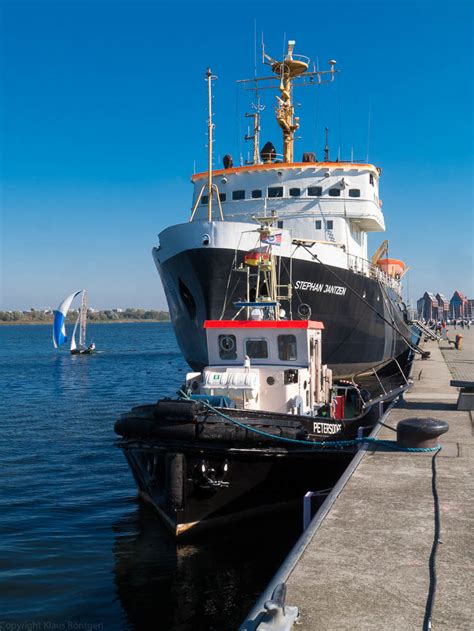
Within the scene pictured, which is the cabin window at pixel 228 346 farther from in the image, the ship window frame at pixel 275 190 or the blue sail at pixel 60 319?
the blue sail at pixel 60 319

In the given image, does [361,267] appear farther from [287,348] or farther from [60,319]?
[60,319]

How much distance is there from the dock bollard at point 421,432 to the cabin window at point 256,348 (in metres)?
4.69

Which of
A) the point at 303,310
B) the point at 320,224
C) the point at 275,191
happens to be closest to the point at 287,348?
the point at 303,310

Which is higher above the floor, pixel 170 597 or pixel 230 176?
pixel 230 176

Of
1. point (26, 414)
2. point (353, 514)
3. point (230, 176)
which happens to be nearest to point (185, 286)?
point (230, 176)

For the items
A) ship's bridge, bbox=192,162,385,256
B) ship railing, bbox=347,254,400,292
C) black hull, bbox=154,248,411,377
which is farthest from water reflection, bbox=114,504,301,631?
ship's bridge, bbox=192,162,385,256

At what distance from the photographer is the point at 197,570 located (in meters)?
11.2

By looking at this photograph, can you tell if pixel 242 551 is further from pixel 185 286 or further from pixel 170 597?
pixel 185 286

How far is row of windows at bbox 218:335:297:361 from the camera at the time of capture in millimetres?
14883

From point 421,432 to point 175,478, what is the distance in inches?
171

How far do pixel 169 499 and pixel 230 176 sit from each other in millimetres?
20845

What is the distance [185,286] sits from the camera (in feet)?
78.8

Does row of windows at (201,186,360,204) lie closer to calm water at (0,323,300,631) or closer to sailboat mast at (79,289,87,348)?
calm water at (0,323,300,631)

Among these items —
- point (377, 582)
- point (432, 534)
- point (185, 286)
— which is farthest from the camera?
point (185, 286)
